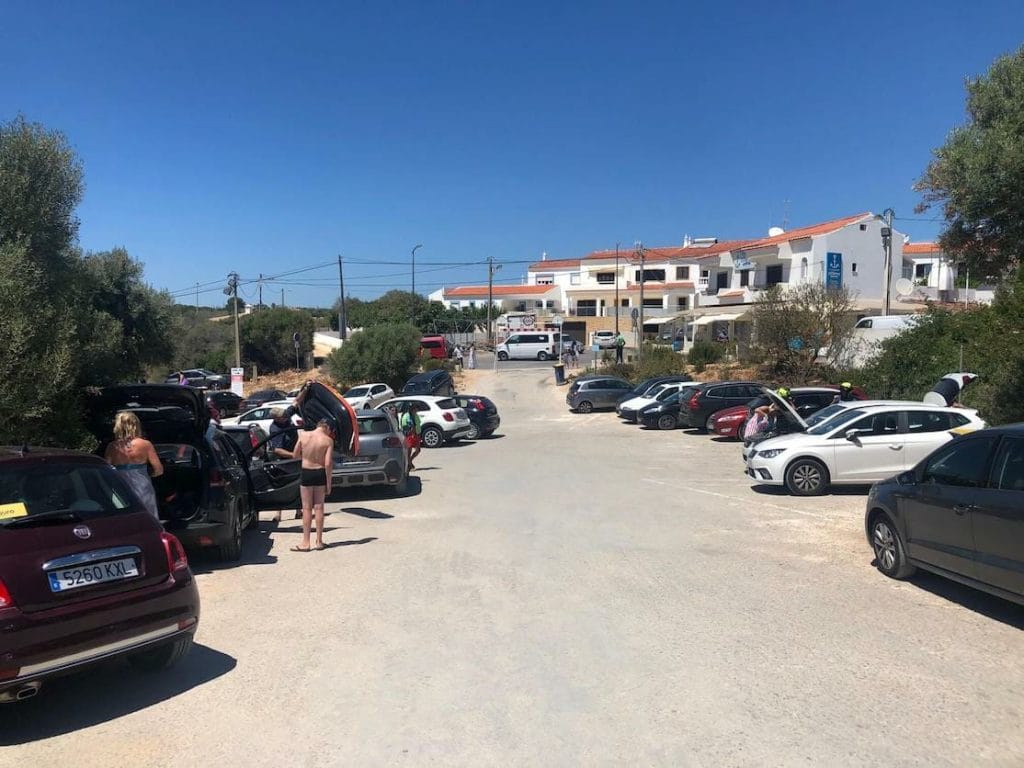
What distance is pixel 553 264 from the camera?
103375mm

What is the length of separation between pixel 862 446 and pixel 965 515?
6935 millimetres

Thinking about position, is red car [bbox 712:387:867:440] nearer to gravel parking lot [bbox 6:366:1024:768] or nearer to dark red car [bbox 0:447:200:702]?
gravel parking lot [bbox 6:366:1024:768]

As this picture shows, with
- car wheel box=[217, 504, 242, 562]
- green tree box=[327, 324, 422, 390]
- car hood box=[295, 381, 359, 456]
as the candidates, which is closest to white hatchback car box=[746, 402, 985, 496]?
car hood box=[295, 381, 359, 456]

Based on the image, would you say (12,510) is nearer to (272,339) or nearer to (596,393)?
(596,393)

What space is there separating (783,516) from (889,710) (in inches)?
275

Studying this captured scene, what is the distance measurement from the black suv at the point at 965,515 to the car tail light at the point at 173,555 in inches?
237

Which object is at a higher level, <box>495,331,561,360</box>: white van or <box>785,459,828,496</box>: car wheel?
<box>495,331,561,360</box>: white van

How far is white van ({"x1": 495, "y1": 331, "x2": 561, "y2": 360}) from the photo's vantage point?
2544 inches

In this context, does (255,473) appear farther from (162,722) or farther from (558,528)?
(162,722)

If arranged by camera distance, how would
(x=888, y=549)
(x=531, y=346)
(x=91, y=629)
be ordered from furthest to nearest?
(x=531, y=346), (x=888, y=549), (x=91, y=629)

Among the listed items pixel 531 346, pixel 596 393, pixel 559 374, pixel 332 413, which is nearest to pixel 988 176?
pixel 332 413

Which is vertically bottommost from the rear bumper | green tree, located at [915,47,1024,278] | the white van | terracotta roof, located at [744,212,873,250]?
the rear bumper

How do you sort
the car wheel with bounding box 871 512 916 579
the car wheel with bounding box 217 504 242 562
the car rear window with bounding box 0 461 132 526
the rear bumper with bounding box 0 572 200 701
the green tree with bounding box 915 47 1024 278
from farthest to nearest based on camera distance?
the green tree with bounding box 915 47 1024 278
the car wheel with bounding box 217 504 242 562
the car wheel with bounding box 871 512 916 579
the car rear window with bounding box 0 461 132 526
the rear bumper with bounding box 0 572 200 701

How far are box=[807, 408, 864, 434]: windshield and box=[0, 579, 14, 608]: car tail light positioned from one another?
39.7ft
